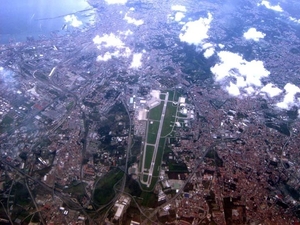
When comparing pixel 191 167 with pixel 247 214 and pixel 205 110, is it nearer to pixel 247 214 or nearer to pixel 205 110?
pixel 247 214

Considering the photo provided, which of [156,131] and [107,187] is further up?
[156,131]

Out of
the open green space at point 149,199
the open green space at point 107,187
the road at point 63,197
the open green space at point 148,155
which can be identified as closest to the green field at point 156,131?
the open green space at point 148,155

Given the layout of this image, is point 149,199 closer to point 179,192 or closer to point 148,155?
point 179,192

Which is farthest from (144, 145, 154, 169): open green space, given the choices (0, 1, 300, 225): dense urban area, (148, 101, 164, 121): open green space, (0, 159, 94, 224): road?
(0, 159, 94, 224): road

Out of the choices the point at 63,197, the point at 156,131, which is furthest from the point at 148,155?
the point at 63,197

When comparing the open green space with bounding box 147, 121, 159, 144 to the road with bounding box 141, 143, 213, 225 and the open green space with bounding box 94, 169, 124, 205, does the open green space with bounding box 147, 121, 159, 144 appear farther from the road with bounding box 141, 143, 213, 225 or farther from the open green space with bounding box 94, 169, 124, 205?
the road with bounding box 141, 143, 213, 225
